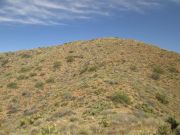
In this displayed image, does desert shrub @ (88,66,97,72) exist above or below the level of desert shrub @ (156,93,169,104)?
above

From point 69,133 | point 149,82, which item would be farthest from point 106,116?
point 149,82

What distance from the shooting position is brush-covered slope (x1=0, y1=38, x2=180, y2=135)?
25456 mm

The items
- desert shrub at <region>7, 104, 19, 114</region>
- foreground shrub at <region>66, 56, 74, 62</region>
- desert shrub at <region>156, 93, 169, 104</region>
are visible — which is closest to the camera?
desert shrub at <region>156, 93, 169, 104</region>

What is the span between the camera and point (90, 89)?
35750 mm

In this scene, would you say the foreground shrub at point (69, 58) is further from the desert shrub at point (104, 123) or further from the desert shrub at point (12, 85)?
the desert shrub at point (104, 123)

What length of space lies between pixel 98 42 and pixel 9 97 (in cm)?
2638

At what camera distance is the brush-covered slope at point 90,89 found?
25456mm

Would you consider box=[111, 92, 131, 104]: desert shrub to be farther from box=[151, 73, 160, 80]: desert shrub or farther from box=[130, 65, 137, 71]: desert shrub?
box=[130, 65, 137, 71]: desert shrub

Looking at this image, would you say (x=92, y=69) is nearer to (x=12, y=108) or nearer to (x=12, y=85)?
(x=12, y=85)

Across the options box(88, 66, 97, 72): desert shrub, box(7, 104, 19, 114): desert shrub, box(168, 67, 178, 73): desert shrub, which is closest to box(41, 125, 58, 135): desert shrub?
box(7, 104, 19, 114): desert shrub

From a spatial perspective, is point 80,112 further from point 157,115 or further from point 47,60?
point 47,60

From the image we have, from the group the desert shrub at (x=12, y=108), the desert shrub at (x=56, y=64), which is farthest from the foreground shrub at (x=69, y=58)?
the desert shrub at (x=12, y=108)

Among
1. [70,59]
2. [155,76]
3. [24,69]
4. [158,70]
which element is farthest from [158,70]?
[24,69]

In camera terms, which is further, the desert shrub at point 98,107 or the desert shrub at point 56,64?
the desert shrub at point 56,64
